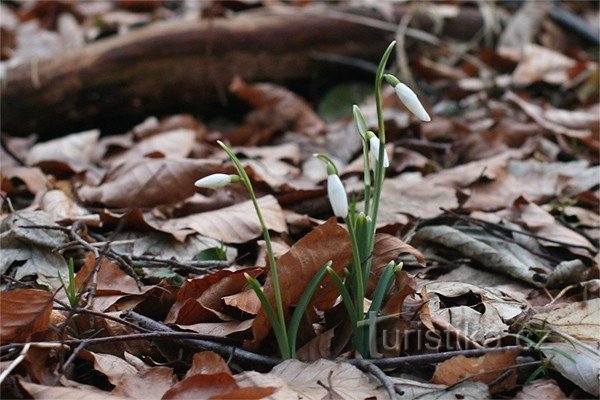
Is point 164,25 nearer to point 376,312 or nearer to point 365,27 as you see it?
point 365,27

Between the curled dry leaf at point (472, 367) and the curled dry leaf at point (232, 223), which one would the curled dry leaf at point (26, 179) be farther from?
the curled dry leaf at point (472, 367)

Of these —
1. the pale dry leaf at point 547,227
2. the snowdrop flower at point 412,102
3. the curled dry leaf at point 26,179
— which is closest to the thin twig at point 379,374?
the snowdrop flower at point 412,102

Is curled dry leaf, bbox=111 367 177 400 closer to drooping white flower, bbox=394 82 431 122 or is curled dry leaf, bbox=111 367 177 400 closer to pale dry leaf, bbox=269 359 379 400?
pale dry leaf, bbox=269 359 379 400

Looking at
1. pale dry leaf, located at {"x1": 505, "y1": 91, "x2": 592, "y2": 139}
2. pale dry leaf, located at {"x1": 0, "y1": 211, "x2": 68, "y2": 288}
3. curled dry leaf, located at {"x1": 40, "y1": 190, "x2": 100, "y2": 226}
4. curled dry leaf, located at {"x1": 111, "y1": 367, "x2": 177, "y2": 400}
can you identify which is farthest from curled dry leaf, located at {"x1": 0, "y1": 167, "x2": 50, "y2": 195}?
pale dry leaf, located at {"x1": 505, "y1": 91, "x2": 592, "y2": 139}

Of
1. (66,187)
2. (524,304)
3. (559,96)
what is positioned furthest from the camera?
(559,96)

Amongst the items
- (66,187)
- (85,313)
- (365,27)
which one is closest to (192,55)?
(365,27)

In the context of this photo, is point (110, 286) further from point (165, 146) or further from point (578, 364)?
point (165, 146)
